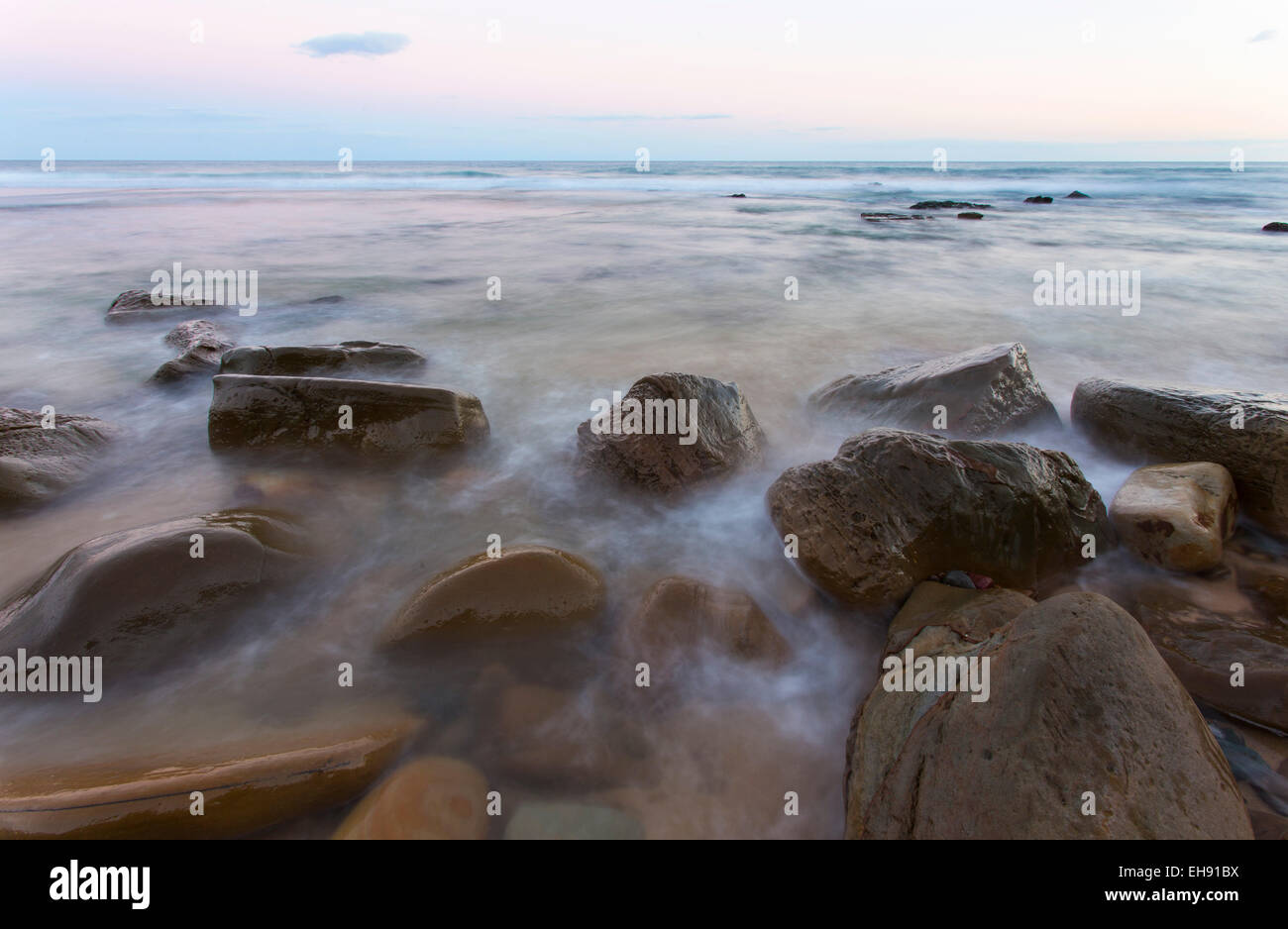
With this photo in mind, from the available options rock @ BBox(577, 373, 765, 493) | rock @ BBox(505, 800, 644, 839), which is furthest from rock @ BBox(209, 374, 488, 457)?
rock @ BBox(505, 800, 644, 839)

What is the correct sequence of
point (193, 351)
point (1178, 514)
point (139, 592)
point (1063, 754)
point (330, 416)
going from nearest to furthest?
point (1063, 754) → point (139, 592) → point (1178, 514) → point (330, 416) → point (193, 351)

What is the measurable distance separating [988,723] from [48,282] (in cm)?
1300

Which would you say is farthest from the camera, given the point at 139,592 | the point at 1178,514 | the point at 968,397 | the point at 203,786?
the point at 968,397

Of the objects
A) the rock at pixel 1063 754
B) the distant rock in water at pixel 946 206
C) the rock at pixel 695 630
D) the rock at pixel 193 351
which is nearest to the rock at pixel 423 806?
the rock at pixel 695 630

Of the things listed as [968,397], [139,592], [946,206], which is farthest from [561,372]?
[946,206]

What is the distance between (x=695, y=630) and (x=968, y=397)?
2.80 meters

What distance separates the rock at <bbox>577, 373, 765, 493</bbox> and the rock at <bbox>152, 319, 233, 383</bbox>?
13.3ft

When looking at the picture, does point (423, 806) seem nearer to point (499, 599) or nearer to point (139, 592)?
point (499, 599)

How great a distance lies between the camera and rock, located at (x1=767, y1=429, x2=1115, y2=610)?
Result: 307cm

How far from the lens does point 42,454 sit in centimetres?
414

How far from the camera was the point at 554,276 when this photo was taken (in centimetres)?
1078

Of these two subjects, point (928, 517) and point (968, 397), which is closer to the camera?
point (928, 517)

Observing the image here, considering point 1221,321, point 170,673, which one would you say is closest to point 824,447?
point 170,673

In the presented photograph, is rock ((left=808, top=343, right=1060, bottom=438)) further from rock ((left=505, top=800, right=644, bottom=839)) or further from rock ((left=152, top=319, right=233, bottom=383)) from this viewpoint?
rock ((left=152, top=319, right=233, bottom=383))
